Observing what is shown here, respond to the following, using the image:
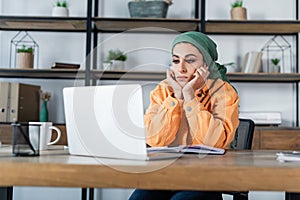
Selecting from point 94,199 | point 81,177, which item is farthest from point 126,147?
point 94,199

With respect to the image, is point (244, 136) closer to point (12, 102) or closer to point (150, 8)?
point (150, 8)

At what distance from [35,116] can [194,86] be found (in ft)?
6.05

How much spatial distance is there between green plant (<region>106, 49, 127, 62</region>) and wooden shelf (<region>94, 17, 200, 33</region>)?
0.19m

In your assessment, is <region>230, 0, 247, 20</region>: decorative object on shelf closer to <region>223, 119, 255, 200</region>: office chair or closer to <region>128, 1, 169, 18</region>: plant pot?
<region>128, 1, 169, 18</region>: plant pot

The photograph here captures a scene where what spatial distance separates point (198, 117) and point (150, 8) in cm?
176

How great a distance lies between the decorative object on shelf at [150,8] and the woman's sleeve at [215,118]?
1620 mm

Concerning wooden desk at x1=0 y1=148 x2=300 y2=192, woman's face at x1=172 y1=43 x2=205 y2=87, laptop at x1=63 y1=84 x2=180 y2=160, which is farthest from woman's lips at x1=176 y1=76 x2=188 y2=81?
wooden desk at x1=0 y1=148 x2=300 y2=192

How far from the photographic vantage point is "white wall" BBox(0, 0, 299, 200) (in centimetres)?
343

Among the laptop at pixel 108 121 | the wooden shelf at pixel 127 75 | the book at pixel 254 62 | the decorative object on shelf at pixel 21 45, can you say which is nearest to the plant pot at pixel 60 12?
the decorative object on shelf at pixel 21 45

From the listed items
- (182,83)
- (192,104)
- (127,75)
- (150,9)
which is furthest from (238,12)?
(192,104)

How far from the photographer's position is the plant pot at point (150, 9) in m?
3.20

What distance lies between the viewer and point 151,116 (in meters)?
1.72

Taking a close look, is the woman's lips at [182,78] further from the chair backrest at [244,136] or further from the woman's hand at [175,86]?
the chair backrest at [244,136]

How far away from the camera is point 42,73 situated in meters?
3.26
